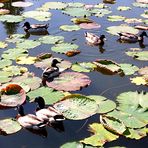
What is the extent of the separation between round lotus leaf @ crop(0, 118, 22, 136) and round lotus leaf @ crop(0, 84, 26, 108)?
0.56 m

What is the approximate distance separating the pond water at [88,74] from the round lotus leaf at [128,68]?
18cm

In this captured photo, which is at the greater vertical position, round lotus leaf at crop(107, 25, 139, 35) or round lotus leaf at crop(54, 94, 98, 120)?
round lotus leaf at crop(107, 25, 139, 35)

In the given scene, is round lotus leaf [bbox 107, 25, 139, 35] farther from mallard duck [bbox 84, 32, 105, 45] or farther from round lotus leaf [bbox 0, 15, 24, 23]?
A: round lotus leaf [bbox 0, 15, 24, 23]

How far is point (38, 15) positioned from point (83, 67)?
14.1 ft

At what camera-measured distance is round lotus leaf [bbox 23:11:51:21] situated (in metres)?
11.8

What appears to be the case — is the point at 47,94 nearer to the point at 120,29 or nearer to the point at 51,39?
the point at 51,39

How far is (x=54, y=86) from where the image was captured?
7602 millimetres

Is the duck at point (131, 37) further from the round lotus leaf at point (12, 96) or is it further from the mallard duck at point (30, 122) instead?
the mallard duck at point (30, 122)

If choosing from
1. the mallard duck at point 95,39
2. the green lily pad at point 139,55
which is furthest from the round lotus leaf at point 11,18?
the green lily pad at point 139,55

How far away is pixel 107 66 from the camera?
27.6 feet

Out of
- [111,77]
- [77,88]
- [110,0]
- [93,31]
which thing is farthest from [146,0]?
[77,88]

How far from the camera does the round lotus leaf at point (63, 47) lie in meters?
9.32

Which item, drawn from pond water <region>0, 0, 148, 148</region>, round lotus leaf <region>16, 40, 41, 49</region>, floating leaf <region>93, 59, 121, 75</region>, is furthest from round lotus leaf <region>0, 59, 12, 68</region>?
floating leaf <region>93, 59, 121, 75</region>

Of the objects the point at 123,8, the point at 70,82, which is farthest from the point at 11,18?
the point at 70,82
